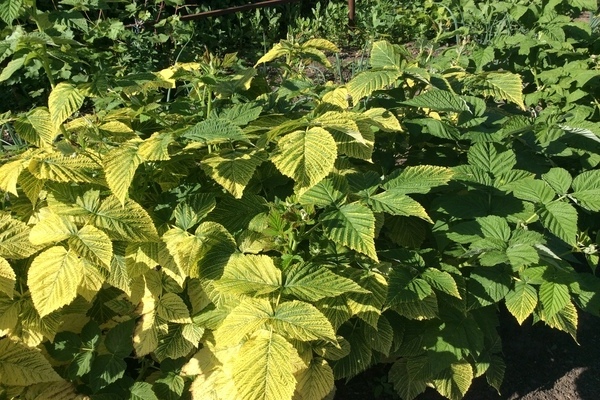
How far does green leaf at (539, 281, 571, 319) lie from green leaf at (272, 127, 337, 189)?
891mm

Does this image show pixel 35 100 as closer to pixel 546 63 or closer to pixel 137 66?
pixel 137 66

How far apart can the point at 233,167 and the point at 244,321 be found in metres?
0.44

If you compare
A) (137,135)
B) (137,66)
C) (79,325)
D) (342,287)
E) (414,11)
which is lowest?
(414,11)

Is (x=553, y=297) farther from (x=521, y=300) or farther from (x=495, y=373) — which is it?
(x=495, y=373)

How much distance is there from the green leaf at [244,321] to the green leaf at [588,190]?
1.12 metres

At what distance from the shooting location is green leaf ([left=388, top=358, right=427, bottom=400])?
216 centimetres

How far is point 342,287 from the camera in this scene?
5.08 feet

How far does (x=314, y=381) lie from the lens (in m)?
1.82

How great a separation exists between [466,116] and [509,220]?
43cm

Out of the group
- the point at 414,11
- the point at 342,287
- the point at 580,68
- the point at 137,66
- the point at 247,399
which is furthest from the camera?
the point at 414,11

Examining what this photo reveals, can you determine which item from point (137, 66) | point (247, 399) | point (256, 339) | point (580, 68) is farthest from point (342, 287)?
point (137, 66)

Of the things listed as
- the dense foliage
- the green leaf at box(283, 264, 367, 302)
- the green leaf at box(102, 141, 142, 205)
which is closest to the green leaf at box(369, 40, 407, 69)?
the dense foliage

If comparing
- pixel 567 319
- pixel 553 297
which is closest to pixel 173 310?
pixel 553 297

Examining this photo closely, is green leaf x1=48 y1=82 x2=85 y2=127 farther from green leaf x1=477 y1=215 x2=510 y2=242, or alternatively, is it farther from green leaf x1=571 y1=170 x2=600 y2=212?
green leaf x1=571 y1=170 x2=600 y2=212
